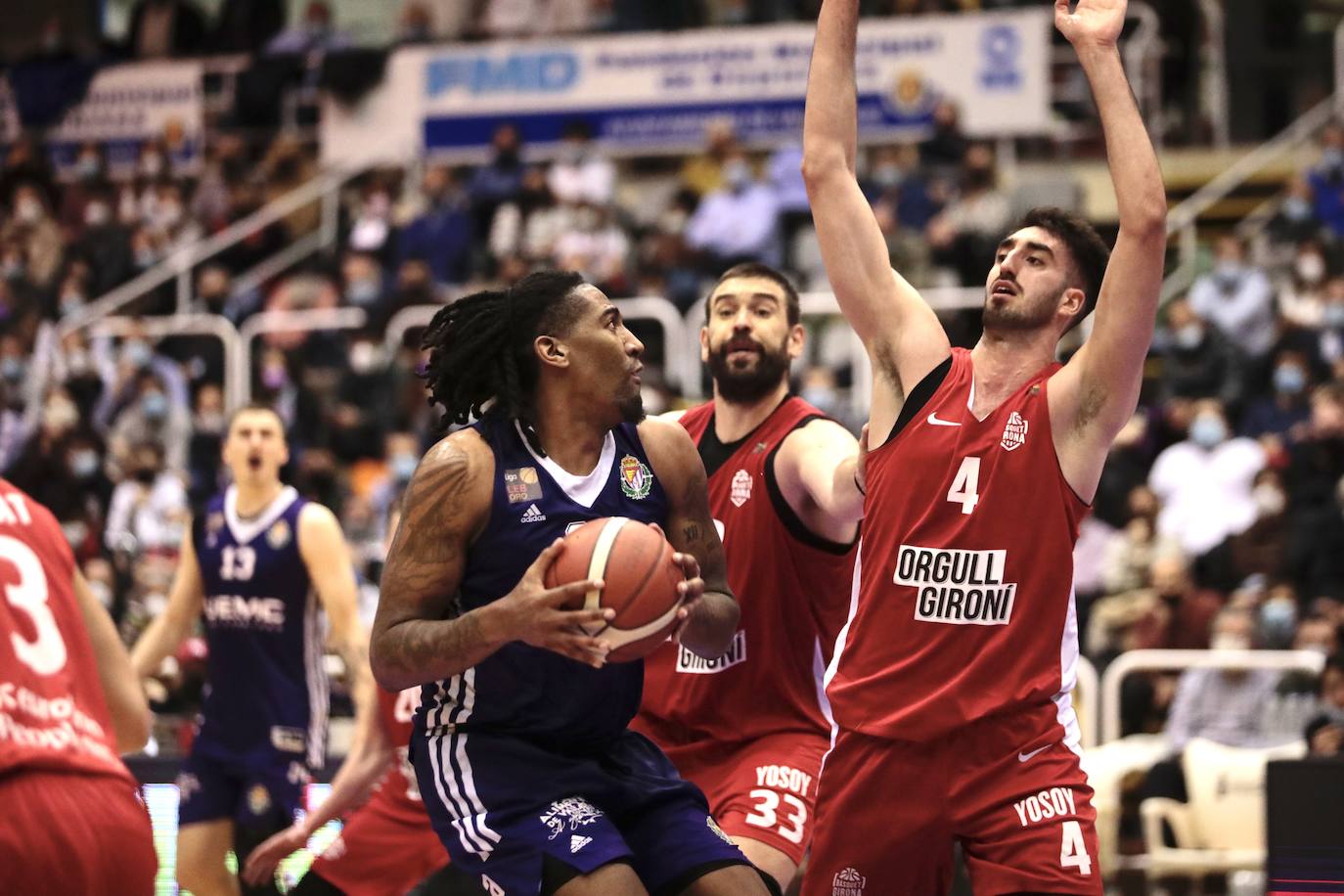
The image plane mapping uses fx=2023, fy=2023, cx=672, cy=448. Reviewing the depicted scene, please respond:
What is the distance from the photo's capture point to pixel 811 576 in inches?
251

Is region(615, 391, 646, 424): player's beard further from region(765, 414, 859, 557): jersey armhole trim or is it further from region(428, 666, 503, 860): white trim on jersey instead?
region(765, 414, 859, 557): jersey armhole trim

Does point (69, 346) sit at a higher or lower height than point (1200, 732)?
higher

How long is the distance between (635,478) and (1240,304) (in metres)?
10.7

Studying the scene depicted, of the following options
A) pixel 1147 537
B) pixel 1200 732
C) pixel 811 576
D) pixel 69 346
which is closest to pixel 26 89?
pixel 69 346

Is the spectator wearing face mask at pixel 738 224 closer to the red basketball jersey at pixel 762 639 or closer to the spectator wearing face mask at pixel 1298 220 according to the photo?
the spectator wearing face mask at pixel 1298 220

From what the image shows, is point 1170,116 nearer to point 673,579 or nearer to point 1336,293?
point 1336,293

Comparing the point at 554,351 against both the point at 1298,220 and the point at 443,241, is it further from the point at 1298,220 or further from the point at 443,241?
the point at 443,241

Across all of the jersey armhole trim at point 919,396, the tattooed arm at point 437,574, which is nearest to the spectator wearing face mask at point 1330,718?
the jersey armhole trim at point 919,396

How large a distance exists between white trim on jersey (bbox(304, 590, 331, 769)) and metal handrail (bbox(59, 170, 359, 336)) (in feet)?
34.8

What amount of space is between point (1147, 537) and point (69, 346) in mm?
9716

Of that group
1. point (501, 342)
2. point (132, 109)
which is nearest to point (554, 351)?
point (501, 342)

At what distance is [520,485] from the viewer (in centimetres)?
496

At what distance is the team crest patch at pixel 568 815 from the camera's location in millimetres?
4750

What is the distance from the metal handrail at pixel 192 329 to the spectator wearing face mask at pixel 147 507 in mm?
817
